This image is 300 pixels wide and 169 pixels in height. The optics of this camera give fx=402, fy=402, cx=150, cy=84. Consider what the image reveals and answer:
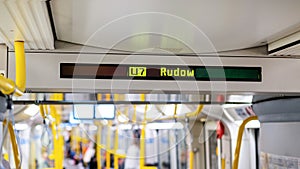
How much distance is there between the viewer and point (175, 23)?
1.30 meters

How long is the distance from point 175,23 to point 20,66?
0.53 meters

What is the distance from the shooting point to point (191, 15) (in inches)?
47.9

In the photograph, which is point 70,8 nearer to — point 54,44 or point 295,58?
point 54,44

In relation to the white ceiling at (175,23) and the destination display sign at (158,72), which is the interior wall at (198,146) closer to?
the destination display sign at (158,72)

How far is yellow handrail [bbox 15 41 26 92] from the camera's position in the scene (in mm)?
1283

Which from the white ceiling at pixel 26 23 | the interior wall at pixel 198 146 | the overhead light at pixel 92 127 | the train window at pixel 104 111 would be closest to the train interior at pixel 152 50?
the white ceiling at pixel 26 23

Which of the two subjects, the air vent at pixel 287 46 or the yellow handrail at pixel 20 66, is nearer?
the yellow handrail at pixel 20 66

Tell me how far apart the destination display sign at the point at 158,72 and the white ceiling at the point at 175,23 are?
9cm

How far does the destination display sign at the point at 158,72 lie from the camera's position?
151 centimetres

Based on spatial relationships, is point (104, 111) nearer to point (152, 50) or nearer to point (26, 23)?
point (152, 50)

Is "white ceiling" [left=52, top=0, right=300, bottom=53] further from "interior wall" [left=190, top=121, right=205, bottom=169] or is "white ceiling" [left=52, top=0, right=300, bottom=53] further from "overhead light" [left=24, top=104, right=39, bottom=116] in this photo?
"interior wall" [left=190, top=121, right=205, bottom=169]

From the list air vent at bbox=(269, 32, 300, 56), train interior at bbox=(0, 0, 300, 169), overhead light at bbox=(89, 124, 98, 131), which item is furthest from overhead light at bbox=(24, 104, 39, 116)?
Result: air vent at bbox=(269, 32, 300, 56)

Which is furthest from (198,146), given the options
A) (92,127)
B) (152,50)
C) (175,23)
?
(175,23)

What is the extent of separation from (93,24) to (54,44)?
0.26 m
